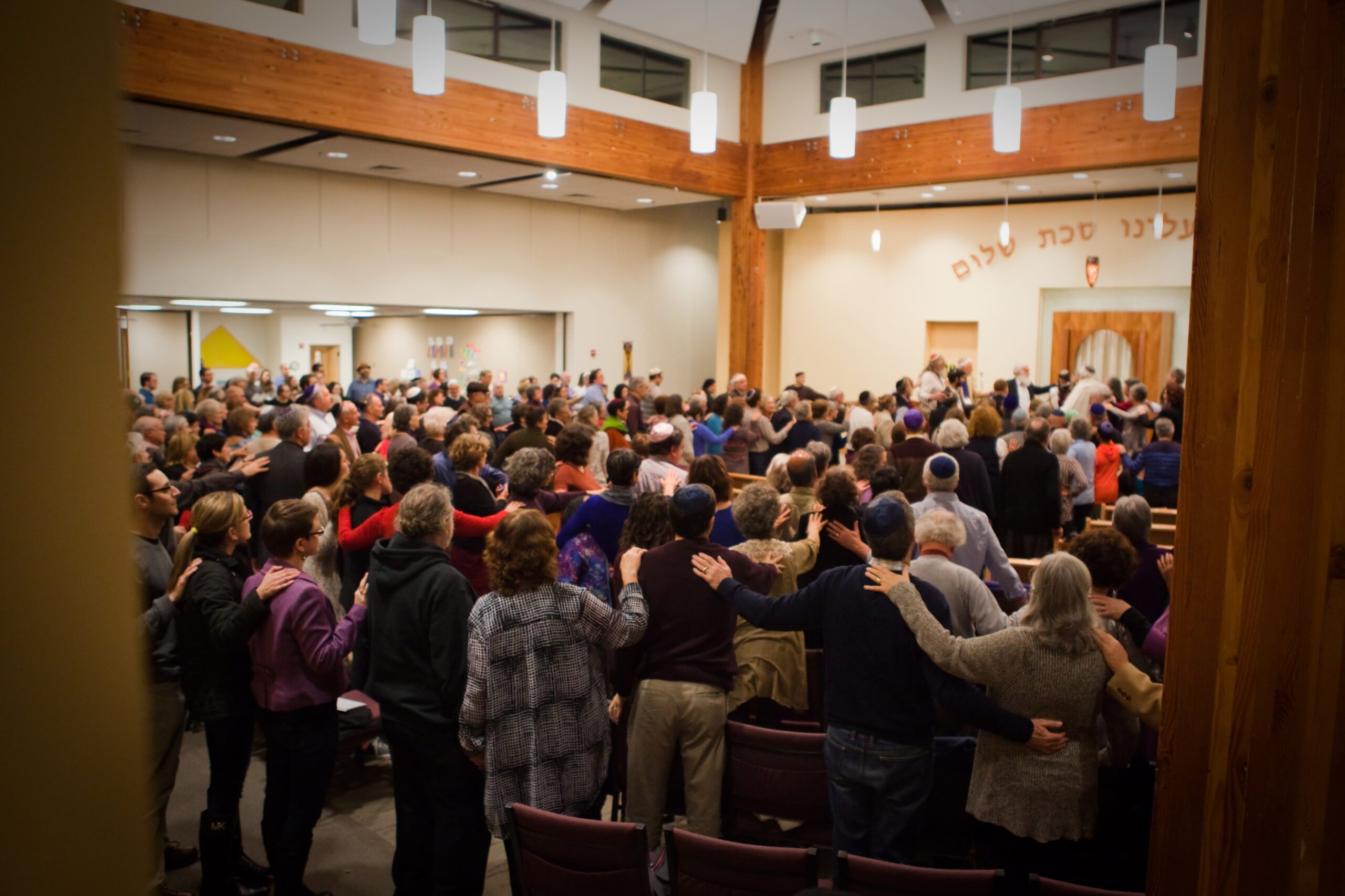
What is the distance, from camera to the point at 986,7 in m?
11.7

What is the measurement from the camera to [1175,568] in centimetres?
173

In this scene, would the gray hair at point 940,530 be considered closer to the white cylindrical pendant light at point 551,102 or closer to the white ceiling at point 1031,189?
the white cylindrical pendant light at point 551,102

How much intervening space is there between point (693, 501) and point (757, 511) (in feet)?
1.86

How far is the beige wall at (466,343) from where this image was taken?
15836 millimetres

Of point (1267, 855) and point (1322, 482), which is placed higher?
point (1322, 482)

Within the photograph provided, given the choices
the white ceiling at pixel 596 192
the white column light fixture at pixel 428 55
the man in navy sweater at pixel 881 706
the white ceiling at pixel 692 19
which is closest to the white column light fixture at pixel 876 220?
the white ceiling at pixel 596 192

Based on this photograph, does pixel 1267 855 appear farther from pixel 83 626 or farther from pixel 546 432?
pixel 546 432

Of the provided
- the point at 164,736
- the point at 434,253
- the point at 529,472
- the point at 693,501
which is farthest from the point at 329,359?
the point at 693,501

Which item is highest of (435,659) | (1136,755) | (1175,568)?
(1175,568)

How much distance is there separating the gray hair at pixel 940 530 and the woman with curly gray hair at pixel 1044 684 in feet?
2.10

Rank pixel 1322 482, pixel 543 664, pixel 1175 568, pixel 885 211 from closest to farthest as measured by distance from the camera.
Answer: pixel 1322 482 < pixel 1175 568 < pixel 543 664 < pixel 885 211

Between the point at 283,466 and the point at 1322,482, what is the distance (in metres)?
4.98

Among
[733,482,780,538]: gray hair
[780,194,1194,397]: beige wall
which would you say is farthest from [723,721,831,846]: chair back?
[780,194,1194,397]: beige wall

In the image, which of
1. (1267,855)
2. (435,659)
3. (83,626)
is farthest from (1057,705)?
(83,626)
